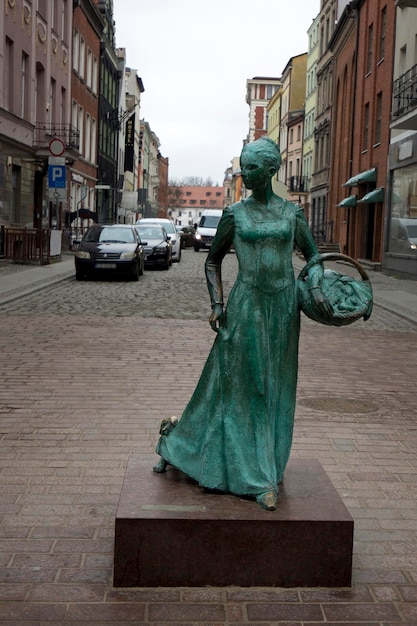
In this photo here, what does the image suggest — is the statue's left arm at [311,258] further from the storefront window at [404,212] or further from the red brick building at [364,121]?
the red brick building at [364,121]

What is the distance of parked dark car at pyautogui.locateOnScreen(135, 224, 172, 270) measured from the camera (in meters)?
27.9

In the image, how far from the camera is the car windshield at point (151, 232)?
28.8 meters

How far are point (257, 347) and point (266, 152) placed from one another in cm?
86

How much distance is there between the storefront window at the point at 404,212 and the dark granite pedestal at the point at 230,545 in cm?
2214

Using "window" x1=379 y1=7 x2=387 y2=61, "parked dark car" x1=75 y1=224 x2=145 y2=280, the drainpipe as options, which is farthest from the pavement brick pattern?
the drainpipe

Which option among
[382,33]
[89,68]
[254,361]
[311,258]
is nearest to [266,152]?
[311,258]

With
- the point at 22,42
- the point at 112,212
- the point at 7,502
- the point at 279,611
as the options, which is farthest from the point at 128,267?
the point at 112,212

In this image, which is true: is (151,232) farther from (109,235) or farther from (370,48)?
(370,48)

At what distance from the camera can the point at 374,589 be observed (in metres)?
3.68

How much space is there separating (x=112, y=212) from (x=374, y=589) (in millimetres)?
56422

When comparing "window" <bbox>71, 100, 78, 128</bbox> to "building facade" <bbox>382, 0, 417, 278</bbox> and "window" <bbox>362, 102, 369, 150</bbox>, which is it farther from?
"building facade" <bbox>382, 0, 417, 278</bbox>

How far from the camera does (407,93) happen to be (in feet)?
84.7

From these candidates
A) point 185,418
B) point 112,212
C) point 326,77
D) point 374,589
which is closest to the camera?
point 374,589

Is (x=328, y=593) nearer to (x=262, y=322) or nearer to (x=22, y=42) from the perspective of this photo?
(x=262, y=322)
